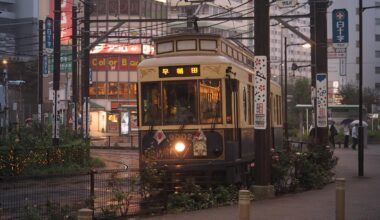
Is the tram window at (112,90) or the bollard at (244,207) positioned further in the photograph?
the tram window at (112,90)

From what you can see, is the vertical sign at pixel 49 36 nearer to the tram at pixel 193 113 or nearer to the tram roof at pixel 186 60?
the tram roof at pixel 186 60

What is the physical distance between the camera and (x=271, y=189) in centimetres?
1459

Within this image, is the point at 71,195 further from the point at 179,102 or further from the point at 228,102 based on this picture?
the point at 228,102

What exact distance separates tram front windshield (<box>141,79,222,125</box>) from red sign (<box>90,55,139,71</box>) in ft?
193

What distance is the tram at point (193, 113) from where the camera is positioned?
14.9 meters

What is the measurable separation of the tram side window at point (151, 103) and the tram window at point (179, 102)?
168 millimetres

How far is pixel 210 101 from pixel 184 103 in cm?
65

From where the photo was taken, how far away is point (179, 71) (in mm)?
15234

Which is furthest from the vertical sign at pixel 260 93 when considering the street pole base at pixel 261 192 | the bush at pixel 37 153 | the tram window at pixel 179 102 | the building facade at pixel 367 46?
the building facade at pixel 367 46

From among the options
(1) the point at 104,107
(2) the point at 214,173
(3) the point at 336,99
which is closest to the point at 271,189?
(2) the point at 214,173

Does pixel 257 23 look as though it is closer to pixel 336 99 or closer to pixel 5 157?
pixel 5 157

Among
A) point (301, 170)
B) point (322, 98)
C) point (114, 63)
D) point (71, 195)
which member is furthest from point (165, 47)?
point (114, 63)

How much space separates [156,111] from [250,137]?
138 inches

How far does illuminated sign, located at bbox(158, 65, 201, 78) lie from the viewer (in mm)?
15164
